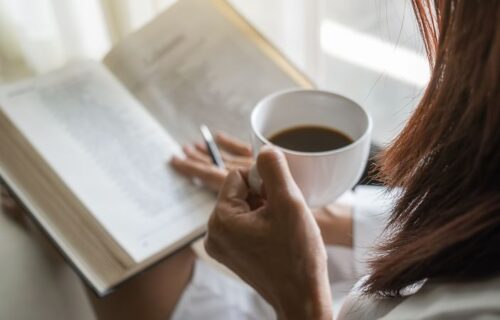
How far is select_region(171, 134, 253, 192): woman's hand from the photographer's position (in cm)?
66

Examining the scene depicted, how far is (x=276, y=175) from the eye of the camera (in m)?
0.48

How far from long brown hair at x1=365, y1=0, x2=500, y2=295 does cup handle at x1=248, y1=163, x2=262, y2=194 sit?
A: 0.14m

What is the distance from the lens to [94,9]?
83cm

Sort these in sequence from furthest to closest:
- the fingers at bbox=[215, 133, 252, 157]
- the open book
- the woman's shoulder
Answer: the fingers at bbox=[215, 133, 252, 157]
the open book
the woman's shoulder

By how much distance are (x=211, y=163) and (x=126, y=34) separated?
0.82ft

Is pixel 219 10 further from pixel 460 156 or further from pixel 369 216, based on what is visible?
pixel 460 156

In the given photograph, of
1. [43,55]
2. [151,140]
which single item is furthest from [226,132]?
[43,55]

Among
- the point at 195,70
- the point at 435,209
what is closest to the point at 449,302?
the point at 435,209

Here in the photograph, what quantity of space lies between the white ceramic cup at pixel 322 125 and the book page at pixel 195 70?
0.47 ft

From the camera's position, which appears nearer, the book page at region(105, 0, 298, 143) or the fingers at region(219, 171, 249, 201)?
the fingers at region(219, 171, 249, 201)

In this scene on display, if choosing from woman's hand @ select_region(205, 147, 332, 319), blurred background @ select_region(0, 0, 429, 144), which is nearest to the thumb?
woman's hand @ select_region(205, 147, 332, 319)

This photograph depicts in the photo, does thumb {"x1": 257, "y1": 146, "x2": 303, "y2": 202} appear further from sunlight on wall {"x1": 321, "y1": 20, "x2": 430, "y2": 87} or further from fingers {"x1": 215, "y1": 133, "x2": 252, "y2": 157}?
sunlight on wall {"x1": 321, "y1": 20, "x2": 430, "y2": 87}

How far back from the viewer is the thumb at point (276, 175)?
476 mm

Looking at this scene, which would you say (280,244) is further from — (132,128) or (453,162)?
(132,128)
